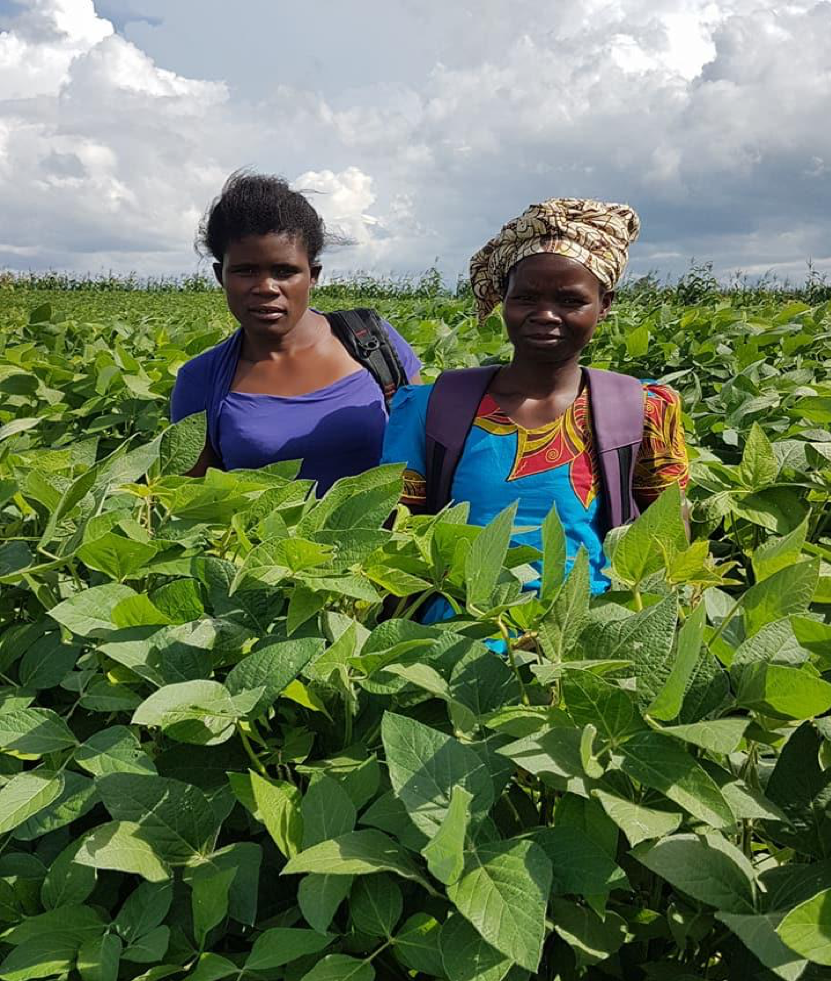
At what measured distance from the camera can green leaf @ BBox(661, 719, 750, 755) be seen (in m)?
0.75

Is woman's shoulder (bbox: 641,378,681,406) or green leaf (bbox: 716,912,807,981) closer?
green leaf (bbox: 716,912,807,981)

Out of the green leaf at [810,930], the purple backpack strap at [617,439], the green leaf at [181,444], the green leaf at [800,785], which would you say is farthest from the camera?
the purple backpack strap at [617,439]

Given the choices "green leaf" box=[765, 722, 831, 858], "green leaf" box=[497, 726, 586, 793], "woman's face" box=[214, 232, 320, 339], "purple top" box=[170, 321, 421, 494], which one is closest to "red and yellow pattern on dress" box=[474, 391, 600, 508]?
"purple top" box=[170, 321, 421, 494]

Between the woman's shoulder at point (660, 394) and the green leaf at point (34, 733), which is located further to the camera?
the woman's shoulder at point (660, 394)

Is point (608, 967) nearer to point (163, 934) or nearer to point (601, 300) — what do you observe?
point (163, 934)

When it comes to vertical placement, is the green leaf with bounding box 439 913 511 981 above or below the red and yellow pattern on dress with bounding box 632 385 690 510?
below

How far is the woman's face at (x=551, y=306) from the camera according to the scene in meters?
2.18

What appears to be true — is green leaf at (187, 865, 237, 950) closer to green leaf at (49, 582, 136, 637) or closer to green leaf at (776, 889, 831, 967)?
green leaf at (49, 582, 136, 637)

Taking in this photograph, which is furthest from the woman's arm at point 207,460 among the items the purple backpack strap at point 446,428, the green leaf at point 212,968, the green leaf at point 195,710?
the green leaf at point 212,968

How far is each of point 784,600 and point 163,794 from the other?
0.68m

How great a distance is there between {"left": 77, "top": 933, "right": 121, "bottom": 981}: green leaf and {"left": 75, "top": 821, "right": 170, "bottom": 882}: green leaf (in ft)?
0.23

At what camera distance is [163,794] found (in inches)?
37.0

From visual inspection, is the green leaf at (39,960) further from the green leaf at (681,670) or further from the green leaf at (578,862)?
the green leaf at (681,670)

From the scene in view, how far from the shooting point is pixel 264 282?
3031mm
